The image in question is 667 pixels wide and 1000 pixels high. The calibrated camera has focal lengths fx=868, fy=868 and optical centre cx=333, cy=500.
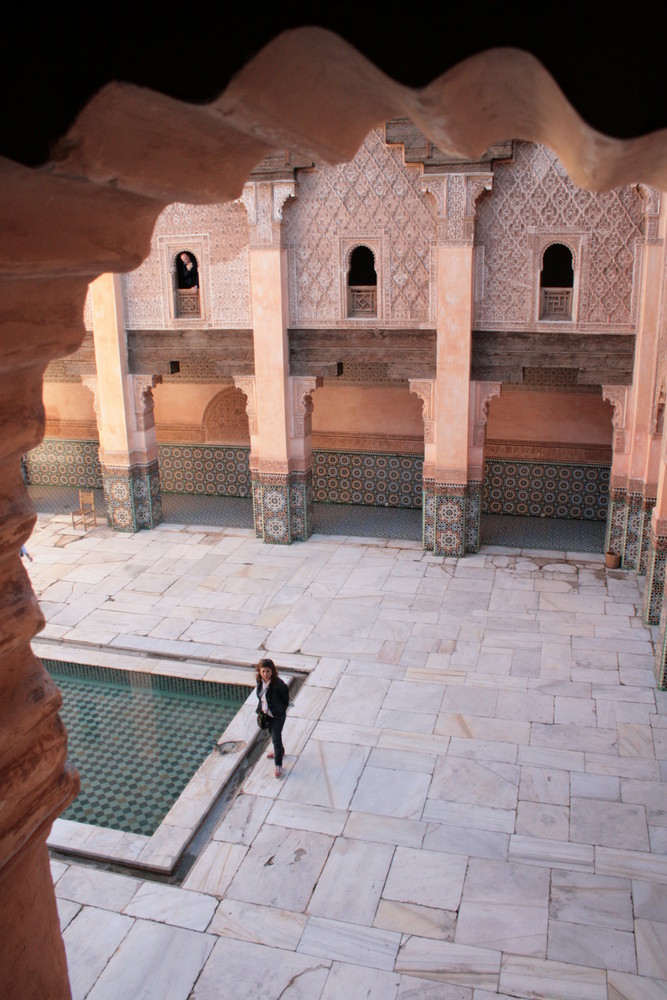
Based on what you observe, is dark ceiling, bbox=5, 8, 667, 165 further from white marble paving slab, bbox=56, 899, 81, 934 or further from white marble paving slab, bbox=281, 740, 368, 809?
white marble paving slab, bbox=281, 740, 368, 809

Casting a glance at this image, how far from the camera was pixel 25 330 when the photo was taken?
129 centimetres

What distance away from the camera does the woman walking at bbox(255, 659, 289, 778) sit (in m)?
5.08

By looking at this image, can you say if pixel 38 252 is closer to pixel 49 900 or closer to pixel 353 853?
pixel 49 900

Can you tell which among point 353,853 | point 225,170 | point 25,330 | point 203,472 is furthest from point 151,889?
point 203,472

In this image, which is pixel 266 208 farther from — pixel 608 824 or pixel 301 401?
pixel 608 824

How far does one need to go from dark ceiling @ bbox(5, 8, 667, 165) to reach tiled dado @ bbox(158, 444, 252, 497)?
10.1 m

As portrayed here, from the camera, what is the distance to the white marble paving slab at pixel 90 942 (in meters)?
3.83

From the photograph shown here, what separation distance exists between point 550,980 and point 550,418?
7188mm

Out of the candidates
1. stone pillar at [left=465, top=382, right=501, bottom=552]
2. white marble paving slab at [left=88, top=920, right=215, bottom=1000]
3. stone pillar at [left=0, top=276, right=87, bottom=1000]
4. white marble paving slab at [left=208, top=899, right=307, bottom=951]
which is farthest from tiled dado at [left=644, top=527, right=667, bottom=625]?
stone pillar at [left=0, top=276, right=87, bottom=1000]

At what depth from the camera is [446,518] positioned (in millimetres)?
8797

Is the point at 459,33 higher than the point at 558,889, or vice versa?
the point at 459,33

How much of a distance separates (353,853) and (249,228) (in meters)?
6.18

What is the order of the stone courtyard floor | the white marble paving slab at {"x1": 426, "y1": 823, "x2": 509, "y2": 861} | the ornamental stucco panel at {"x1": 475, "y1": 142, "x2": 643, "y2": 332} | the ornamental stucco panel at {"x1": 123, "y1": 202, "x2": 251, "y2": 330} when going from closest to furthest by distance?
1. the stone courtyard floor
2. the white marble paving slab at {"x1": 426, "y1": 823, "x2": 509, "y2": 861}
3. the ornamental stucco panel at {"x1": 475, "y1": 142, "x2": 643, "y2": 332}
4. the ornamental stucco panel at {"x1": 123, "y1": 202, "x2": 251, "y2": 330}

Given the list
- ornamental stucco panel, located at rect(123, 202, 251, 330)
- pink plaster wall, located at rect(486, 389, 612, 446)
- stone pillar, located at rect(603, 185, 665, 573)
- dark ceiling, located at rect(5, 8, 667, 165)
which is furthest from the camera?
pink plaster wall, located at rect(486, 389, 612, 446)
